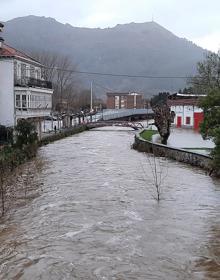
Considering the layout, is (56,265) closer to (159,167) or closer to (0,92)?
(159,167)

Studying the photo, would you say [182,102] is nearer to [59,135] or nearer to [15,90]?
[59,135]

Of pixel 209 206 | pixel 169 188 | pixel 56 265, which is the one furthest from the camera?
pixel 169 188

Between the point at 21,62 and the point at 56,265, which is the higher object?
the point at 21,62

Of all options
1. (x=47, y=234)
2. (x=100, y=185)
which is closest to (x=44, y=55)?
(x=100, y=185)

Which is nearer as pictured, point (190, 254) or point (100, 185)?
point (190, 254)

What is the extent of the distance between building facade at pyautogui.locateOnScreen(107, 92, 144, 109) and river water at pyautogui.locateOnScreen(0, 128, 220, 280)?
5837 inches

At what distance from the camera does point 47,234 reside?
45.8 ft

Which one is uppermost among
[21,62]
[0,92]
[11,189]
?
[21,62]

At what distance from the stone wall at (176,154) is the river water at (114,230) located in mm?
3042

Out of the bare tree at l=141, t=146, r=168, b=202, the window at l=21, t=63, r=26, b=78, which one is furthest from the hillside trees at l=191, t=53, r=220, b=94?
the bare tree at l=141, t=146, r=168, b=202

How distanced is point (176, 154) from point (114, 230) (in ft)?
63.8

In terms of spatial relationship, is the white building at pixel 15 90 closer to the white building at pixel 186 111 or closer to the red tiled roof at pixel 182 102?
the red tiled roof at pixel 182 102

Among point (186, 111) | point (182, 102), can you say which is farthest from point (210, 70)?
point (182, 102)

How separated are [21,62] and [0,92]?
15.8 ft
